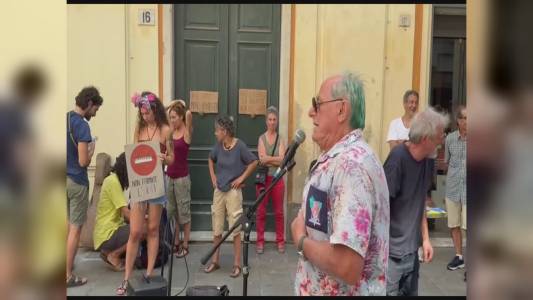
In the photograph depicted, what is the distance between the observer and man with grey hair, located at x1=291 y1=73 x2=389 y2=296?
5.16 feet

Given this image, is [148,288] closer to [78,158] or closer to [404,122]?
[78,158]

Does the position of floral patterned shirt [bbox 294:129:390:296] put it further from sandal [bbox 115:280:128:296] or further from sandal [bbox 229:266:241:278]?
sandal [bbox 229:266:241:278]

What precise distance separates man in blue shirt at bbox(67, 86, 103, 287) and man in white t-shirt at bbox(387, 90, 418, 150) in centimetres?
346

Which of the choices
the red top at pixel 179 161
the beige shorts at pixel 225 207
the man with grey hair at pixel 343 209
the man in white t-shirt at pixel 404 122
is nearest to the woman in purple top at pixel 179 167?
the red top at pixel 179 161

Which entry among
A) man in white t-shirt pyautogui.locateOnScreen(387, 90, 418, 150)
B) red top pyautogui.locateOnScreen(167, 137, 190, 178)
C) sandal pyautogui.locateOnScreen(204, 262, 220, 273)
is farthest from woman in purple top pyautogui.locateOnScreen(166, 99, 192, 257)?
man in white t-shirt pyautogui.locateOnScreen(387, 90, 418, 150)

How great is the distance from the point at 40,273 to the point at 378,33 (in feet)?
18.2

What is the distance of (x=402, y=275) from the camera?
2.89m

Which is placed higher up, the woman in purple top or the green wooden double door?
the green wooden double door

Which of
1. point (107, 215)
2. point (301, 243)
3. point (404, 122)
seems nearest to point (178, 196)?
point (107, 215)

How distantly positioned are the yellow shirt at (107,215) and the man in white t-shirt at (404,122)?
3261 mm

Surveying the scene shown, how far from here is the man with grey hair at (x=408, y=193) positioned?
9.32ft

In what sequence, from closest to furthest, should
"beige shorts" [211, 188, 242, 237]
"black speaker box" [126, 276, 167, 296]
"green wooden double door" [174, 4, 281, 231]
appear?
"black speaker box" [126, 276, 167, 296]
"beige shorts" [211, 188, 242, 237]
"green wooden double door" [174, 4, 281, 231]

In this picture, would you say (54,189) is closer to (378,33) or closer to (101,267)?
(101,267)

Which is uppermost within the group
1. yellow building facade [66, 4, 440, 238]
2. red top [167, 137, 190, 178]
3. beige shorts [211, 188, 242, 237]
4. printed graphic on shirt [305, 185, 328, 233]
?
yellow building facade [66, 4, 440, 238]
